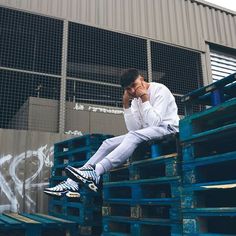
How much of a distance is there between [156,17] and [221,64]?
2.82 meters

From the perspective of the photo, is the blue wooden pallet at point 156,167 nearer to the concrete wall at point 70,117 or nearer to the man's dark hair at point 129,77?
the man's dark hair at point 129,77

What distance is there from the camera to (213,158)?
315 cm

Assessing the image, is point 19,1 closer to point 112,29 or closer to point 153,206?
point 112,29

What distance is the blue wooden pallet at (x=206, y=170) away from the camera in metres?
3.25

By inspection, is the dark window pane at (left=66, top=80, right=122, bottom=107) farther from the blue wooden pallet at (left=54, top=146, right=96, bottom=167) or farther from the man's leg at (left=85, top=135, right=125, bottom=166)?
the man's leg at (left=85, top=135, right=125, bottom=166)

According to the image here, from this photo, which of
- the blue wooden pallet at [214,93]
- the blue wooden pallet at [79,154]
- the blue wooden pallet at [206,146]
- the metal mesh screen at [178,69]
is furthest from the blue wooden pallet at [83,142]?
the metal mesh screen at [178,69]

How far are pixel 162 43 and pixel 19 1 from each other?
419 centimetres

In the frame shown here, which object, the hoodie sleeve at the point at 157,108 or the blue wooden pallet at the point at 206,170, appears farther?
the hoodie sleeve at the point at 157,108

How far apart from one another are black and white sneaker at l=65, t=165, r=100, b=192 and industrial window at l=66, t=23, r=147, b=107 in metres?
5.19

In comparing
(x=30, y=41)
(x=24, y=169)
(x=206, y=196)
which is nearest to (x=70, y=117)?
(x=24, y=169)

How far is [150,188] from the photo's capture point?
4035 millimetres

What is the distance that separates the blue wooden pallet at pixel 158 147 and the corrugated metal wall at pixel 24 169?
12.7 feet

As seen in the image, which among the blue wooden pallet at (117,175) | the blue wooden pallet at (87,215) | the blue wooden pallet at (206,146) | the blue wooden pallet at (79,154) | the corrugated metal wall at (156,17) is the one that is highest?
the corrugated metal wall at (156,17)

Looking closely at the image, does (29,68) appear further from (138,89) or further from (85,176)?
(85,176)
